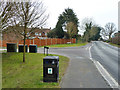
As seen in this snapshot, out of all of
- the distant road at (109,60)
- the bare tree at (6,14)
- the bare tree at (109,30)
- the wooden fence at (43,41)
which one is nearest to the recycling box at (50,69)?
the distant road at (109,60)

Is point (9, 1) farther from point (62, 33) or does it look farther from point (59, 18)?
point (59, 18)

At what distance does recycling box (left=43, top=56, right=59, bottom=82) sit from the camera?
5.23 metres

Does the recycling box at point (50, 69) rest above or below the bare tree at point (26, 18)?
below

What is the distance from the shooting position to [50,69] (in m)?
5.26

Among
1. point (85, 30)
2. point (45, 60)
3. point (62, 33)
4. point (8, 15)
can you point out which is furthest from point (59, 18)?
point (45, 60)

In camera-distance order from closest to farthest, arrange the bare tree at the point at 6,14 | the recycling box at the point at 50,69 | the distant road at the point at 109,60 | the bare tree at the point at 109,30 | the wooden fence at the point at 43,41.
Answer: the recycling box at the point at 50,69 → the distant road at the point at 109,60 → the bare tree at the point at 6,14 → the wooden fence at the point at 43,41 → the bare tree at the point at 109,30

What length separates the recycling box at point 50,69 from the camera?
5234 millimetres

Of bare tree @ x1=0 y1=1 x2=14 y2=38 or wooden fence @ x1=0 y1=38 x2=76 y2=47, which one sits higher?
bare tree @ x1=0 y1=1 x2=14 y2=38

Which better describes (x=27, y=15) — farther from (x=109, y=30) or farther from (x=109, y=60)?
(x=109, y=30)

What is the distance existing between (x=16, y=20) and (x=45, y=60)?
5209 millimetres

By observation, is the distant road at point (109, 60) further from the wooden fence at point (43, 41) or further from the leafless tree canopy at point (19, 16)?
the wooden fence at point (43, 41)

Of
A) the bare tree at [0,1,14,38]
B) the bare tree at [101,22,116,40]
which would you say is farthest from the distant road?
the bare tree at [101,22,116,40]

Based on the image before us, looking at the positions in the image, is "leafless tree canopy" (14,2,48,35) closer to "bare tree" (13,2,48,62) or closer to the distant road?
"bare tree" (13,2,48,62)

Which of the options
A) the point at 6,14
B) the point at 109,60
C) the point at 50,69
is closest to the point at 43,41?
the point at 109,60
